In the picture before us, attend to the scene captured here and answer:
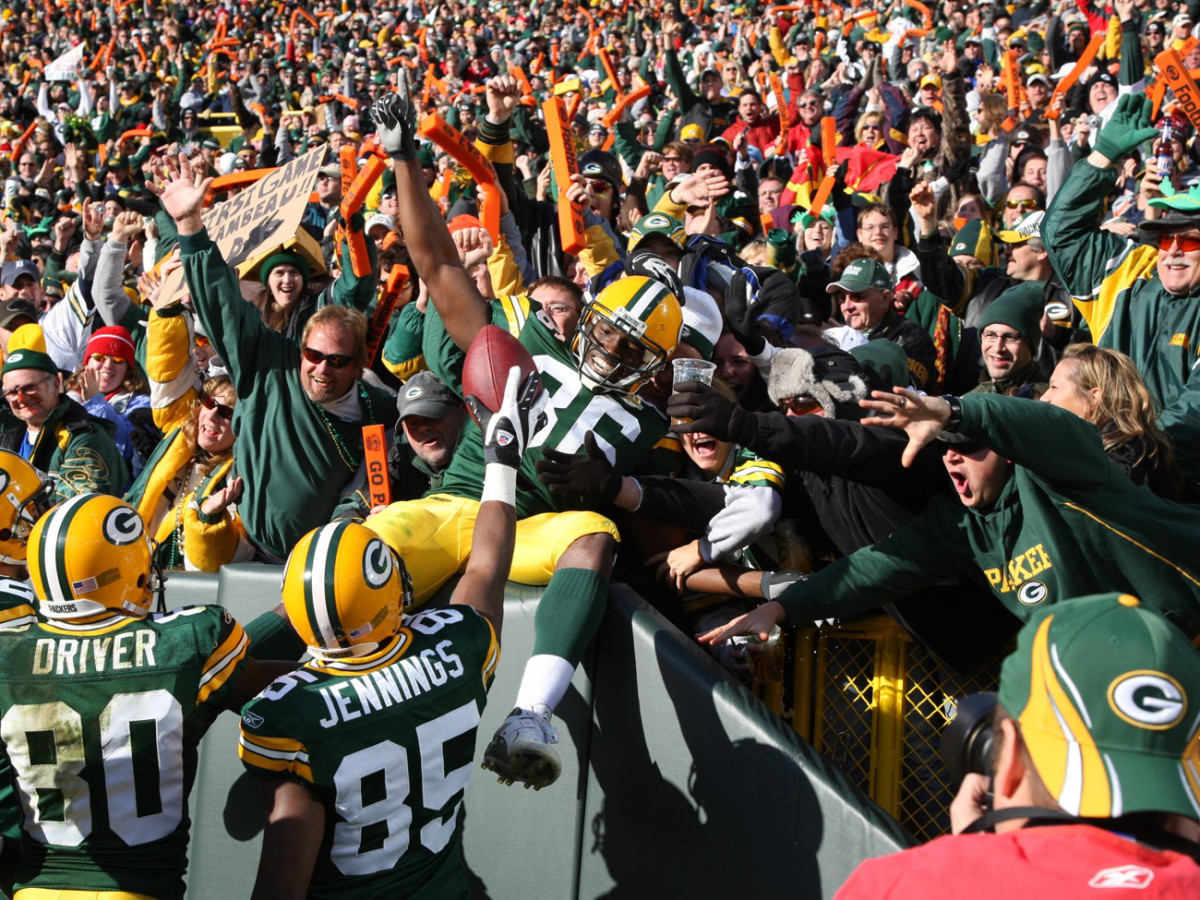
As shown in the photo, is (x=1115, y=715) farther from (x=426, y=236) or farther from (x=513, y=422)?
(x=426, y=236)

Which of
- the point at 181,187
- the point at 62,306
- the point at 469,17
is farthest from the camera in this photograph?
the point at 469,17

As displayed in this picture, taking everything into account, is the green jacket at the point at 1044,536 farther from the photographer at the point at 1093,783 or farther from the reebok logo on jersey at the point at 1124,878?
the reebok logo on jersey at the point at 1124,878

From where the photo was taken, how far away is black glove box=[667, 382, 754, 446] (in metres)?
3.12

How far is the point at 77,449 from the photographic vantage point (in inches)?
223

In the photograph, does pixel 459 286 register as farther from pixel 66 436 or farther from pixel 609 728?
pixel 66 436

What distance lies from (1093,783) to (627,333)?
2378mm

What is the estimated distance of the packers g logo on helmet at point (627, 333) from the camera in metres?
3.72

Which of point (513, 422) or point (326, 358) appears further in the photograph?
point (326, 358)

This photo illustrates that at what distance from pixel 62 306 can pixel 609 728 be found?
616 centimetres

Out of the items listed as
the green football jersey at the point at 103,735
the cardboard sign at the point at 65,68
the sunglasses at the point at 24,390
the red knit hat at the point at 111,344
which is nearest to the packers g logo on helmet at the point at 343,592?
the green football jersey at the point at 103,735

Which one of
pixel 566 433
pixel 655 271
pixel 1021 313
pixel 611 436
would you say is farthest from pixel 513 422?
pixel 1021 313

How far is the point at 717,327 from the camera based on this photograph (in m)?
4.40

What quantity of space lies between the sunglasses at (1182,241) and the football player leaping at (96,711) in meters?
3.57

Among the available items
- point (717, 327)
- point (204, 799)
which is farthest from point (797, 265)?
point (204, 799)
